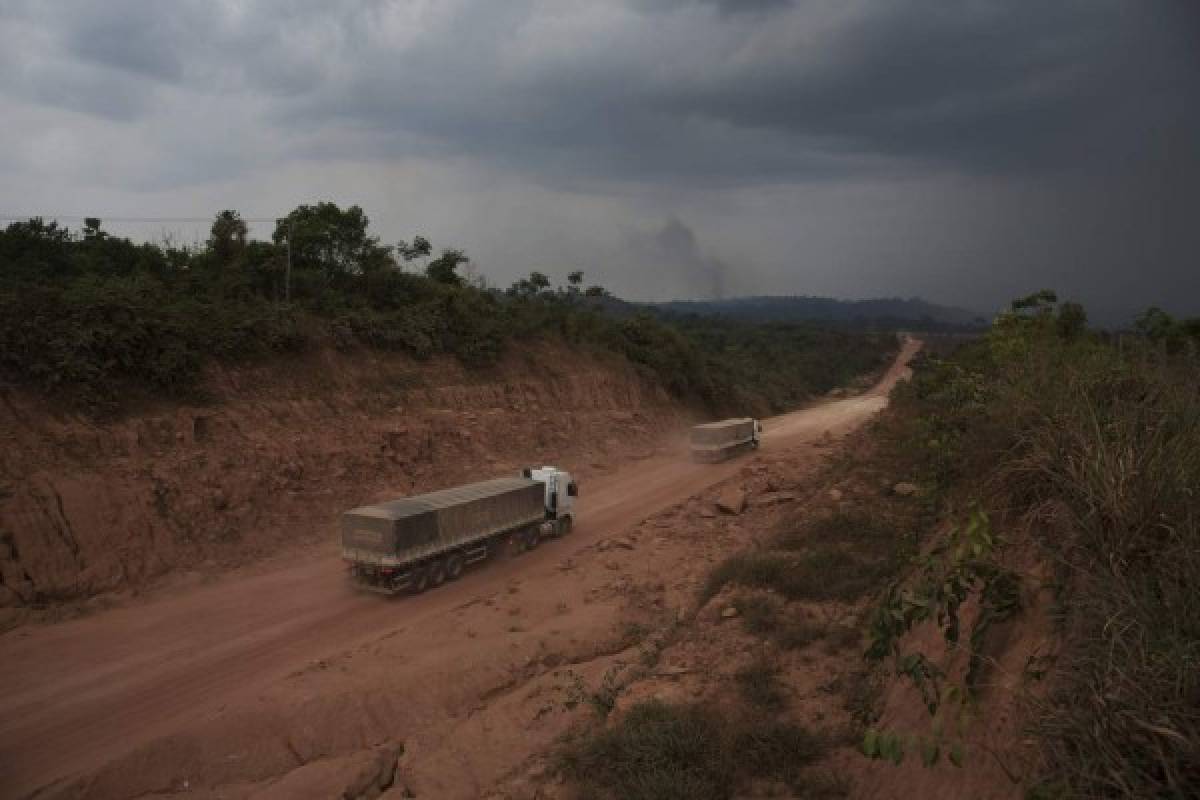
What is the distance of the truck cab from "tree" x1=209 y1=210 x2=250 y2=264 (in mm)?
17234

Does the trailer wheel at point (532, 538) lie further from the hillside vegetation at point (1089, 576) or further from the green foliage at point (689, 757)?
the hillside vegetation at point (1089, 576)

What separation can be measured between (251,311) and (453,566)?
1479 cm

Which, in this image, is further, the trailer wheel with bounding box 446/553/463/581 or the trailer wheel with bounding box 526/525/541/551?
the trailer wheel with bounding box 526/525/541/551

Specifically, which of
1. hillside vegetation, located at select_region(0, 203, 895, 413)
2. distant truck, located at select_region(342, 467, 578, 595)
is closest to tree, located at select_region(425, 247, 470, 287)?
hillside vegetation, located at select_region(0, 203, 895, 413)

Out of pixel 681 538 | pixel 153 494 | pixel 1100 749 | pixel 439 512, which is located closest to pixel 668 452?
pixel 681 538

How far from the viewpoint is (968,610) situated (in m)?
7.96

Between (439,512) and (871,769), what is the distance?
13013mm

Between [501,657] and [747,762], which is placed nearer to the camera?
[747,762]

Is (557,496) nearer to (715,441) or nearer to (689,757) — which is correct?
(715,441)

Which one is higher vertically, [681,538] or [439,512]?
[439,512]

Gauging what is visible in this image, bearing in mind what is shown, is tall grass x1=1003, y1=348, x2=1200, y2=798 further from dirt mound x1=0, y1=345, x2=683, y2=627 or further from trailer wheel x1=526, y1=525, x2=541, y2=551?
dirt mound x1=0, y1=345, x2=683, y2=627

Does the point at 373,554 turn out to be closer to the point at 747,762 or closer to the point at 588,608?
→ the point at 588,608

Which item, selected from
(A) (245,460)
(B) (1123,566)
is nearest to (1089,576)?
(B) (1123,566)

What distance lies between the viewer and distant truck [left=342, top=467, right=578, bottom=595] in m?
17.1
